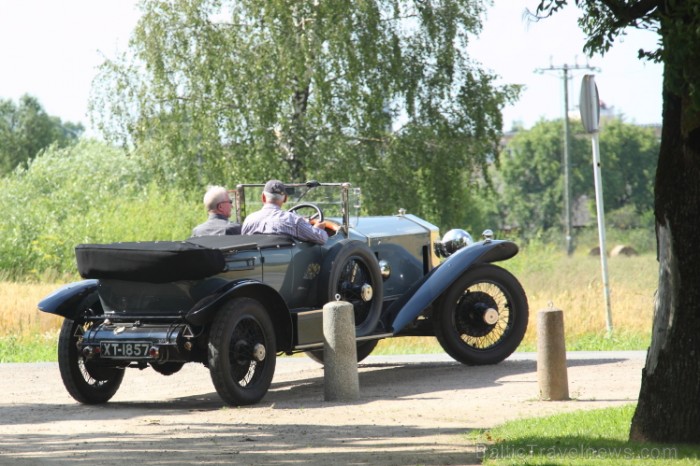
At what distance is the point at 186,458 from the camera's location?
25.4 ft

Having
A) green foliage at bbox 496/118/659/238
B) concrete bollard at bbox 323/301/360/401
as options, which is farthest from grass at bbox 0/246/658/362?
green foliage at bbox 496/118/659/238

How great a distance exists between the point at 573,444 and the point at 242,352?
11.5 feet

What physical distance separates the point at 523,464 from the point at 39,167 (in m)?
43.8

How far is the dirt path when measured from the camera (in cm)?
791

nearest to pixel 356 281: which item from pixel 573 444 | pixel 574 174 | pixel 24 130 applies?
pixel 573 444

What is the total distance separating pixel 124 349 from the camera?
10281 mm

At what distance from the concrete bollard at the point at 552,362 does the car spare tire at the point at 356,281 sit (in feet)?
6.94

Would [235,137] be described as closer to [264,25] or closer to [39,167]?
[264,25]

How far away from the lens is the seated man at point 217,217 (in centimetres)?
1166

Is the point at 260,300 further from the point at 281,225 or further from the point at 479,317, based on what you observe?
the point at 479,317

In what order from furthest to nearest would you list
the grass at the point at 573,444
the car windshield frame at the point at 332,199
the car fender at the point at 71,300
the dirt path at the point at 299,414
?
the car windshield frame at the point at 332,199, the car fender at the point at 71,300, the dirt path at the point at 299,414, the grass at the point at 573,444

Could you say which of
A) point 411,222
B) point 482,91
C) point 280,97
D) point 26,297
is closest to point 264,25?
point 280,97

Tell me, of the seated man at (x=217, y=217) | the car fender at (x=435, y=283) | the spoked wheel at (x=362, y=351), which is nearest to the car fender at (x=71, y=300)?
the seated man at (x=217, y=217)

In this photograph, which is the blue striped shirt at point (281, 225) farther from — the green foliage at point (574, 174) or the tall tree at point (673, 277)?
the green foliage at point (574, 174)
